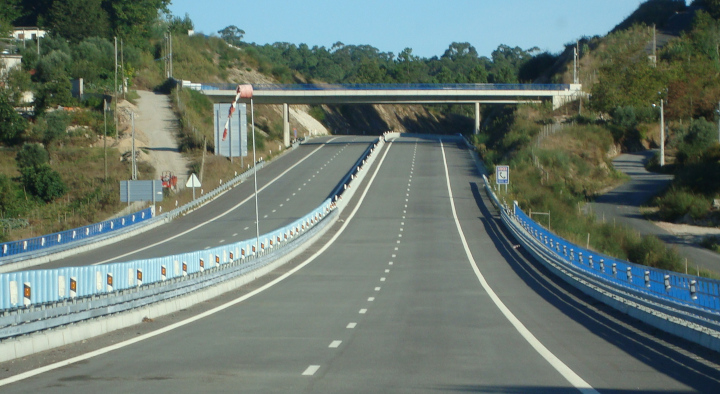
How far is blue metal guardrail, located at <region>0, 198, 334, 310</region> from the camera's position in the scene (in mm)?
14672

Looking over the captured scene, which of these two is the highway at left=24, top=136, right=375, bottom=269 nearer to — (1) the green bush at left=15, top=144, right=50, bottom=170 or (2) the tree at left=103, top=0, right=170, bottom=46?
(1) the green bush at left=15, top=144, right=50, bottom=170

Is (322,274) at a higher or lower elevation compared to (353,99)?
lower

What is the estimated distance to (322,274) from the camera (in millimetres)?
32031

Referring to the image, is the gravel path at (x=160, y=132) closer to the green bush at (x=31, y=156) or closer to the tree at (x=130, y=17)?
the green bush at (x=31, y=156)

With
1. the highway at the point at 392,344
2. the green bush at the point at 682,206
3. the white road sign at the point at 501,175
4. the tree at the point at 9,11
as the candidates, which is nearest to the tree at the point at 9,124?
the tree at the point at 9,11

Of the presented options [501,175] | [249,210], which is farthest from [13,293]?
[501,175]

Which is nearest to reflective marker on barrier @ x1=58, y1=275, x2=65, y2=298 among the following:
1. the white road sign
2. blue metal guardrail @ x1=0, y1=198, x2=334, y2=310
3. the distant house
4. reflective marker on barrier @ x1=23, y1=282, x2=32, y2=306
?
blue metal guardrail @ x1=0, y1=198, x2=334, y2=310

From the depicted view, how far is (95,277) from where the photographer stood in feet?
58.9

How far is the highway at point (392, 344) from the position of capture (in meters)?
11.4

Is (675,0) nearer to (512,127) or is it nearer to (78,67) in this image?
(512,127)

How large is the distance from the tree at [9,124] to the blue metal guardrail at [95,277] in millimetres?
61846

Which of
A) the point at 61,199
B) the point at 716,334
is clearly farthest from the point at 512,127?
the point at 716,334

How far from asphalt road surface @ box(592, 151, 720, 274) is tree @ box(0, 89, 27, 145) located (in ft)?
192

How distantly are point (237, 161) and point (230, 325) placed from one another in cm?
6422
